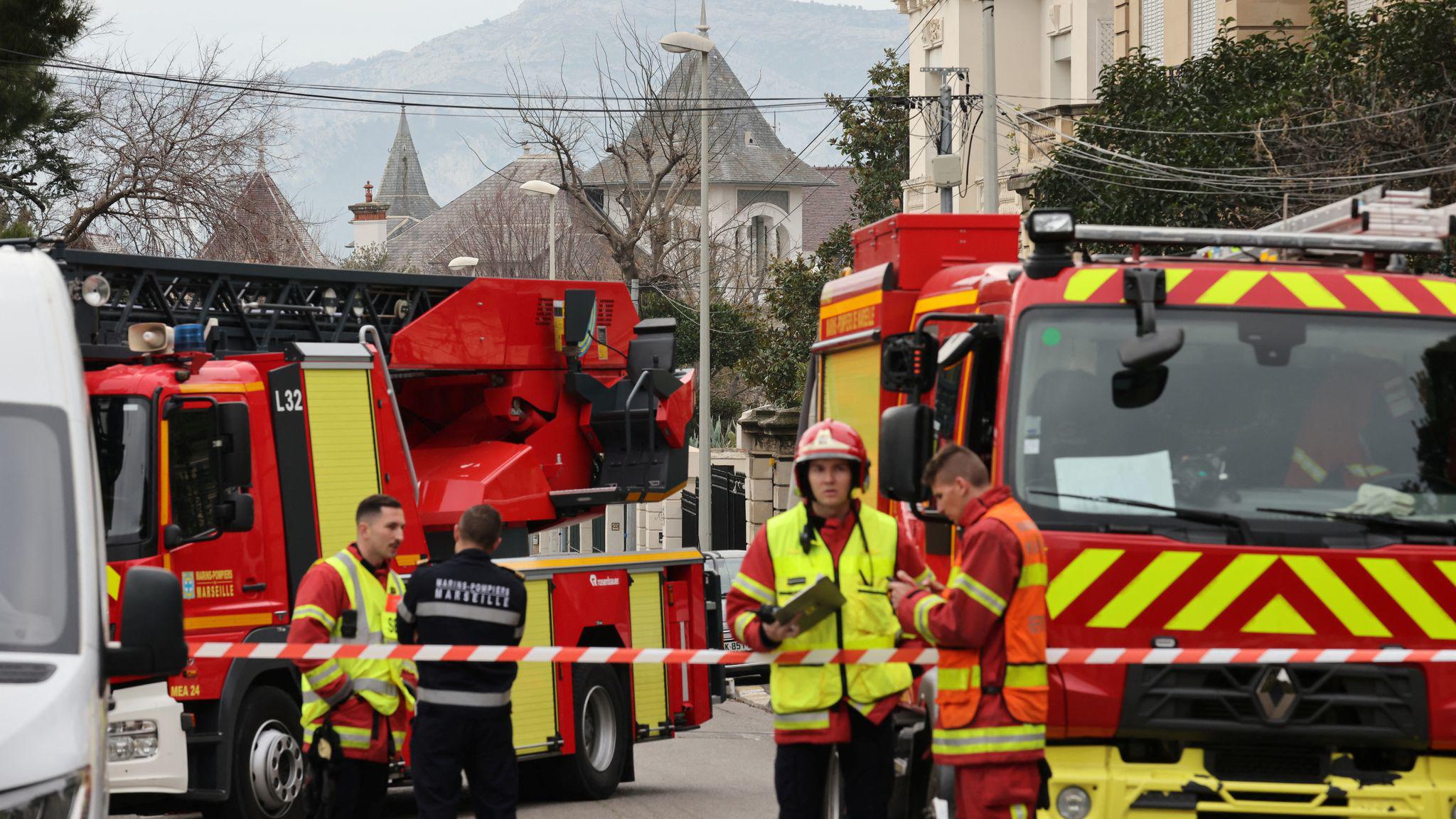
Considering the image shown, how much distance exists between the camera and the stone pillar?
26.8m

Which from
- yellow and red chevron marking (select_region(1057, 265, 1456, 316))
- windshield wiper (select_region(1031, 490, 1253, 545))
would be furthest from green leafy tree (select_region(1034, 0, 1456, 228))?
windshield wiper (select_region(1031, 490, 1253, 545))

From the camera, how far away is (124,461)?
9.95 metres

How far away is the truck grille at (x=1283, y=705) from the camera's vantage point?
653 cm

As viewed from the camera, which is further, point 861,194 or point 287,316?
point 861,194

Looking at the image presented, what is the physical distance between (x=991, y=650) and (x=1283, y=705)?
1.04 metres

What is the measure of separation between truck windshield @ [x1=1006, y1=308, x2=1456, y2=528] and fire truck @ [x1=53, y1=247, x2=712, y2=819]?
13.4ft

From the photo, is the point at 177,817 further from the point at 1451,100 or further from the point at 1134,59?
the point at 1134,59

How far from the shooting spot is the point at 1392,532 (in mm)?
6684

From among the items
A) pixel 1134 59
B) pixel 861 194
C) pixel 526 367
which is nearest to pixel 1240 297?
pixel 526 367

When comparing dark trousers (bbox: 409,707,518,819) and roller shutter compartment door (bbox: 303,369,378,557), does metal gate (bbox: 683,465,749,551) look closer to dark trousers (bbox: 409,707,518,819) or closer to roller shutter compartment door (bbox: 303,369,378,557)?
roller shutter compartment door (bbox: 303,369,378,557)

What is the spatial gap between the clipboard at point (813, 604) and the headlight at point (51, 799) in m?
2.68

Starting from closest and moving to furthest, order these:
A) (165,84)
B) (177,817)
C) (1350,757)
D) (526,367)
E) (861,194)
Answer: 1. (1350,757)
2. (177,817)
3. (526,367)
4. (165,84)
5. (861,194)

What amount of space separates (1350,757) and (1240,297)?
1.74 metres

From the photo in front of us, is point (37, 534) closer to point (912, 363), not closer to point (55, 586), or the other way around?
point (55, 586)
